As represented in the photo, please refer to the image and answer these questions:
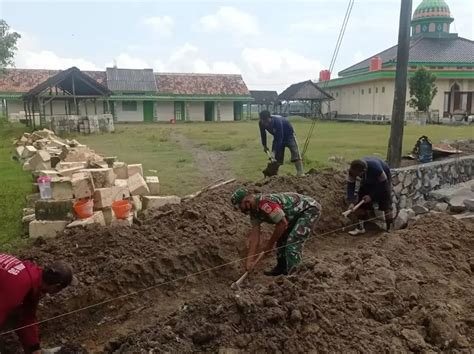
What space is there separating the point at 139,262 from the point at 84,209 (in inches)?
67.3

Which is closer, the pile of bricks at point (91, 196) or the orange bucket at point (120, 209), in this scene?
the pile of bricks at point (91, 196)

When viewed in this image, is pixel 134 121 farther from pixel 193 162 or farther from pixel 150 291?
pixel 150 291

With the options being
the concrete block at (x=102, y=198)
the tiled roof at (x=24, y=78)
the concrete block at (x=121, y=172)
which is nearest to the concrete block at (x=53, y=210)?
the concrete block at (x=102, y=198)

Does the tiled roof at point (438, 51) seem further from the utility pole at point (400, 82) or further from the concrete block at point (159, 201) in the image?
the concrete block at point (159, 201)

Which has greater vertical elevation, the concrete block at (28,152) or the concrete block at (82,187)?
the concrete block at (82,187)

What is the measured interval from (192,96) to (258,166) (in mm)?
28824

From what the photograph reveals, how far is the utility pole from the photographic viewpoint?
29.6 ft

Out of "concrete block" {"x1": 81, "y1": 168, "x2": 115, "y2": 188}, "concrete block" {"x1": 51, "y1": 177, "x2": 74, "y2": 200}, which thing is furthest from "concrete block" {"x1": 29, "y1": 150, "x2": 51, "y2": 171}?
"concrete block" {"x1": 51, "y1": 177, "x2": 74, "y2": 200}

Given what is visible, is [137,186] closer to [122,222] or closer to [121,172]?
[121,172]

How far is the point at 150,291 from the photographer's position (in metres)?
5.21

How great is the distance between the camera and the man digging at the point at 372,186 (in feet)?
21.3

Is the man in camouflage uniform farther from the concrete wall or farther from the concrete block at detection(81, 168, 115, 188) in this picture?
the concrete wall

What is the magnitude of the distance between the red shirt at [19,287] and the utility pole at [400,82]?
7968 mm

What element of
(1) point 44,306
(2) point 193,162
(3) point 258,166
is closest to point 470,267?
(1) point 44,306
